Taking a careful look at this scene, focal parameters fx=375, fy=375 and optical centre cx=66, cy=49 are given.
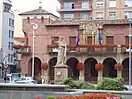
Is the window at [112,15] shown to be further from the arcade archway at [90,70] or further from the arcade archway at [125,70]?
the arcade archway at [125,70]

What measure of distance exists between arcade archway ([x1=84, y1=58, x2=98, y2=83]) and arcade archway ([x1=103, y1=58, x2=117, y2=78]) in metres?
1.50

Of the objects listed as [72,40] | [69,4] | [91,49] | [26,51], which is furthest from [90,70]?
[69,4]

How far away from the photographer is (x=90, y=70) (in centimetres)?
5909

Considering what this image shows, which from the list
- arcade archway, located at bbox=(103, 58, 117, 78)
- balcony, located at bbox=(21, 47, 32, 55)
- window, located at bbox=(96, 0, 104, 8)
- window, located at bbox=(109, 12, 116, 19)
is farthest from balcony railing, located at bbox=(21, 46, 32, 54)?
window, located at bbox=(109, 12, 116, 19)

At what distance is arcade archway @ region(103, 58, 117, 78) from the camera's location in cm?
5788

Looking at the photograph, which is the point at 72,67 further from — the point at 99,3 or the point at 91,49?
the point at 99,3

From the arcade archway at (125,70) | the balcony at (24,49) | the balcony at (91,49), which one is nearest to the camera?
the balcony at (91,49)

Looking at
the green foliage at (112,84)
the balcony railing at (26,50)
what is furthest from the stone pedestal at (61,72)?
the balcony railing at (26,50)

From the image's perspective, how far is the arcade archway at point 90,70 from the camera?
5803 cm

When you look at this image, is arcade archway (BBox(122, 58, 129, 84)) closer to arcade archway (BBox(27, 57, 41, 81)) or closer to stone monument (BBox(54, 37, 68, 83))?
arcade archway (BBox(27, 57, 41, 81))

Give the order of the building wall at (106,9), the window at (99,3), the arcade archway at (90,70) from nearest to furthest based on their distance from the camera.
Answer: the arcade archway at (90,70) < the building wall at (106,9) < the window at (99,3)

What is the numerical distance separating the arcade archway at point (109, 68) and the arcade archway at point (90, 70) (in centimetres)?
150

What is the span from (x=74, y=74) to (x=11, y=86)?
43.9 metres

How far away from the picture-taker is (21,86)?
1592 cm
